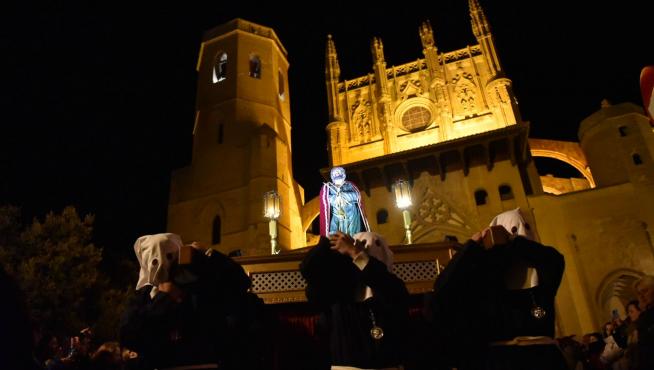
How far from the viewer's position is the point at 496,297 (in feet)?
10.8

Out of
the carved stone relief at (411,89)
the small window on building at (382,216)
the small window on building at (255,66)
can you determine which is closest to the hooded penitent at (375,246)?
the small window on building at (382,216)

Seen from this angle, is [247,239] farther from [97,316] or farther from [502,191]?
[502,191]

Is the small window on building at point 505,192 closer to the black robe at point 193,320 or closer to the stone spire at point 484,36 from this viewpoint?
the stone spire at point 484,36

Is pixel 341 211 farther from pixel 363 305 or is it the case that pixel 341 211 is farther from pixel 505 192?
pixel 505 192

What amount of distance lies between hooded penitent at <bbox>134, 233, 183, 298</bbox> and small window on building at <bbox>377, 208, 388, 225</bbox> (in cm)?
1689

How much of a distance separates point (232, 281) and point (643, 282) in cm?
383

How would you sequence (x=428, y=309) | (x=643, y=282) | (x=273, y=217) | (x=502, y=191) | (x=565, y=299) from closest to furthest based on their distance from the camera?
(x=428, y=309) → (x=643, y=282) → (x=273, y=217) → (x=565, y=299) → (x=502, y=191)

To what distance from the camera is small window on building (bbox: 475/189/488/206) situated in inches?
758

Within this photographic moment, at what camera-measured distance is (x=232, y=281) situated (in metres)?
3.56

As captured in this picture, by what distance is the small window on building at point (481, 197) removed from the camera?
63.1 feet

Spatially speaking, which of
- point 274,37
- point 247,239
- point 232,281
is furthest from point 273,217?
point 274,37

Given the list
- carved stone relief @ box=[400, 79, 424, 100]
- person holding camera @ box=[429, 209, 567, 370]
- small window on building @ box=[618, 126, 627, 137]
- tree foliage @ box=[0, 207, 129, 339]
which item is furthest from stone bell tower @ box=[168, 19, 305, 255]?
person holding camera @ box=[429, 209, 567, 370]

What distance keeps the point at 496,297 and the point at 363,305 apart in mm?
1039

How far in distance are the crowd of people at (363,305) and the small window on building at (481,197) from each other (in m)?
16.0
